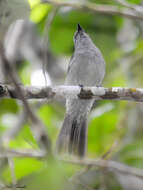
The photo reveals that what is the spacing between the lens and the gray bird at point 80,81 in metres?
2.71

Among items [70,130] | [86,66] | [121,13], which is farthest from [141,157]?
[121,13]

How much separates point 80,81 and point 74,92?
546 millimetres

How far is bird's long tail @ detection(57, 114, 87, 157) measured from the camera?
2.61 meters

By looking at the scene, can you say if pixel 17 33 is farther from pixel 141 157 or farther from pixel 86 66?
pixel 141 157

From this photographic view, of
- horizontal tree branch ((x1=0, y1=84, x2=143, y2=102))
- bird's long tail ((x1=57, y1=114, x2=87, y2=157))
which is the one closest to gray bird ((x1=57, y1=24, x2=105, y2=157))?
bird's long tail ((x1=57, y1=114, x2=87, y2=157))

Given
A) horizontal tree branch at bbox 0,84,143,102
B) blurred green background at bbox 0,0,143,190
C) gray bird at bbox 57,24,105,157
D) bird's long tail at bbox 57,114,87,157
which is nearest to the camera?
horizontal tree branch at bbox 0,84,143,102

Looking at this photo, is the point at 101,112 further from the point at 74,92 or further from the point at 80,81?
the point at 74,92

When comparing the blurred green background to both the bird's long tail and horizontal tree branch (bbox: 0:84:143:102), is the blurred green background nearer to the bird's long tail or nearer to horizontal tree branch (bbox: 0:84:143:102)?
the bird's long tail

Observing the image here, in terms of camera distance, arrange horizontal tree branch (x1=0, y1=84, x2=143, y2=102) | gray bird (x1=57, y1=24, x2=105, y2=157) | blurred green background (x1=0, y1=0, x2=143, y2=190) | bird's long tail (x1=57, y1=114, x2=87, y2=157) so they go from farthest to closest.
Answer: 1. blurred green background (x1=0, y1=0, x2=143, y2=190)
2. gray bird (x1=57, y1=24, x2=105, y2=157)
3. bird's long tail (x1=57, y1=114, x2=87, y2=157)
4. horizontal tree branch (x1=0, y1=84, x2=143, y2=102)

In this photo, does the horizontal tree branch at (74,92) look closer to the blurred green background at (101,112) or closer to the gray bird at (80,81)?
the gray bird at (80,81)

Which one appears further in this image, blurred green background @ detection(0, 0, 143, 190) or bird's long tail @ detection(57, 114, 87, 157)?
blurred green background @ detection(0, 0, 143, 190)

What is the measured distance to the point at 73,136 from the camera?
289 cm

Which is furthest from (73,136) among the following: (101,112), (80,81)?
(101,112)

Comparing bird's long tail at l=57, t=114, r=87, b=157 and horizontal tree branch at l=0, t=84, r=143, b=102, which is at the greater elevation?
horizontal tree branch at l=0, t=84, r=143, b=102
